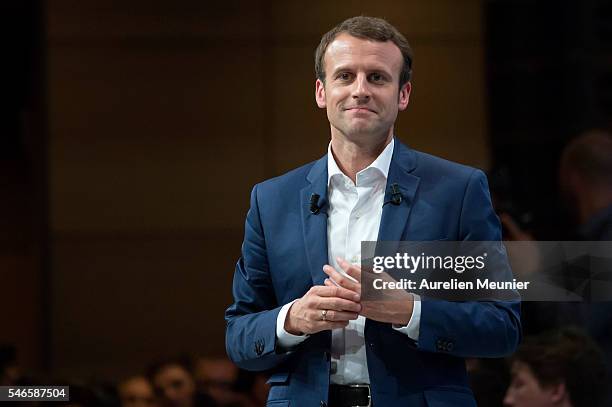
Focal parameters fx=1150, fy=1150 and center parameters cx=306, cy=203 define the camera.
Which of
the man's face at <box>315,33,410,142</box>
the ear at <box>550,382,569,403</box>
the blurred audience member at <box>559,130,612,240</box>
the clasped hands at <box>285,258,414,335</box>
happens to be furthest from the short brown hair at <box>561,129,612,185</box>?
the clasped hands at <box>285,258,414,335</box>

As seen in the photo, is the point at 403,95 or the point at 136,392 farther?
the point at 136,392

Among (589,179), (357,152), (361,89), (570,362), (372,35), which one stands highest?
(589,179)

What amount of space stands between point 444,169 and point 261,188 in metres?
0.50

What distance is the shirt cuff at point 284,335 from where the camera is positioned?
8.99 ft

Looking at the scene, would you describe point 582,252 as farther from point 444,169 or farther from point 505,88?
point 505,88

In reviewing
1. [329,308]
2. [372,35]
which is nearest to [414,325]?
[329,308]

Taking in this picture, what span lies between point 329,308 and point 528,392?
143cm

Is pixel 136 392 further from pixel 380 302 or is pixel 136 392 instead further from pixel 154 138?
pixel 380 302

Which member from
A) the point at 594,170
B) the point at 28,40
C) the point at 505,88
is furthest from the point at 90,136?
the point at 594,170

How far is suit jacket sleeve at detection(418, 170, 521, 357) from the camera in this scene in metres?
2.66

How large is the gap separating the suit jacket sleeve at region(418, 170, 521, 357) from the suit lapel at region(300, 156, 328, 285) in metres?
0.28

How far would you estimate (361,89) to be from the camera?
283cm

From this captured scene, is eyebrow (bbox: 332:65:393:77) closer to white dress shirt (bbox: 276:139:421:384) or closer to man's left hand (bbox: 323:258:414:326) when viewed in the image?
white dress shirt (bbox: 276:139:421:384)

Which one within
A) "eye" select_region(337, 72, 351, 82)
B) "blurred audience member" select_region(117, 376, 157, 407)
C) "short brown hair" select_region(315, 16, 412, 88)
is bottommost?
"blurred audience member" select_region(117, 376, 157, 407)
